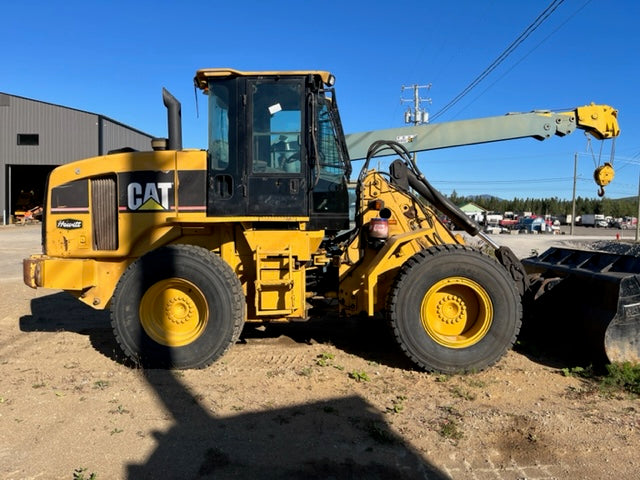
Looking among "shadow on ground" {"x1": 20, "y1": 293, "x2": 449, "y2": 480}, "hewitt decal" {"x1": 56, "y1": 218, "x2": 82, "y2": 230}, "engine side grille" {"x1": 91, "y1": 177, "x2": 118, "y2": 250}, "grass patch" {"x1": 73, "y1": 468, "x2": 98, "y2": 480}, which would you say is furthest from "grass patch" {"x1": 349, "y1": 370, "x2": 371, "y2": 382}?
"hewitt decal" {"x1": 56, "y1": 218, "x2": 82, "y2": 230}

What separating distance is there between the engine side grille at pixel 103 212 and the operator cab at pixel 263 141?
3.69 feet

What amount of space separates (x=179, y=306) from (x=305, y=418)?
A: 184cm

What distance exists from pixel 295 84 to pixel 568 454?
3.84m

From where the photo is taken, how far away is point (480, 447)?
3.47m

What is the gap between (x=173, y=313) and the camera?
504cm

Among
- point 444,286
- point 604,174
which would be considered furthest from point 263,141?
point 604,174

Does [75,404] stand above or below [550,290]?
below

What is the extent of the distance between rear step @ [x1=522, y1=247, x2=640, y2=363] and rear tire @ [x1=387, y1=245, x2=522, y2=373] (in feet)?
2.32

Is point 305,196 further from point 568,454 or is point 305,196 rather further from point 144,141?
point 144,141

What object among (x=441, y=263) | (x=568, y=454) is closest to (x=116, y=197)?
(x=441, y=263)

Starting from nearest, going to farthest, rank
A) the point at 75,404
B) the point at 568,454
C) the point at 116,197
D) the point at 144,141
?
the point at 568,454, the point at 75,404, the point at 116,197, the point at 144,141

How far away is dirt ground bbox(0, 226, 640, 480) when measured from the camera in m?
3.23

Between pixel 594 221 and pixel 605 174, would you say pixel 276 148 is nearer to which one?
pixel 605 174

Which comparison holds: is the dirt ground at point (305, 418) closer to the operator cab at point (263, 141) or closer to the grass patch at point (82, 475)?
the grass patch at point (82, 475)
